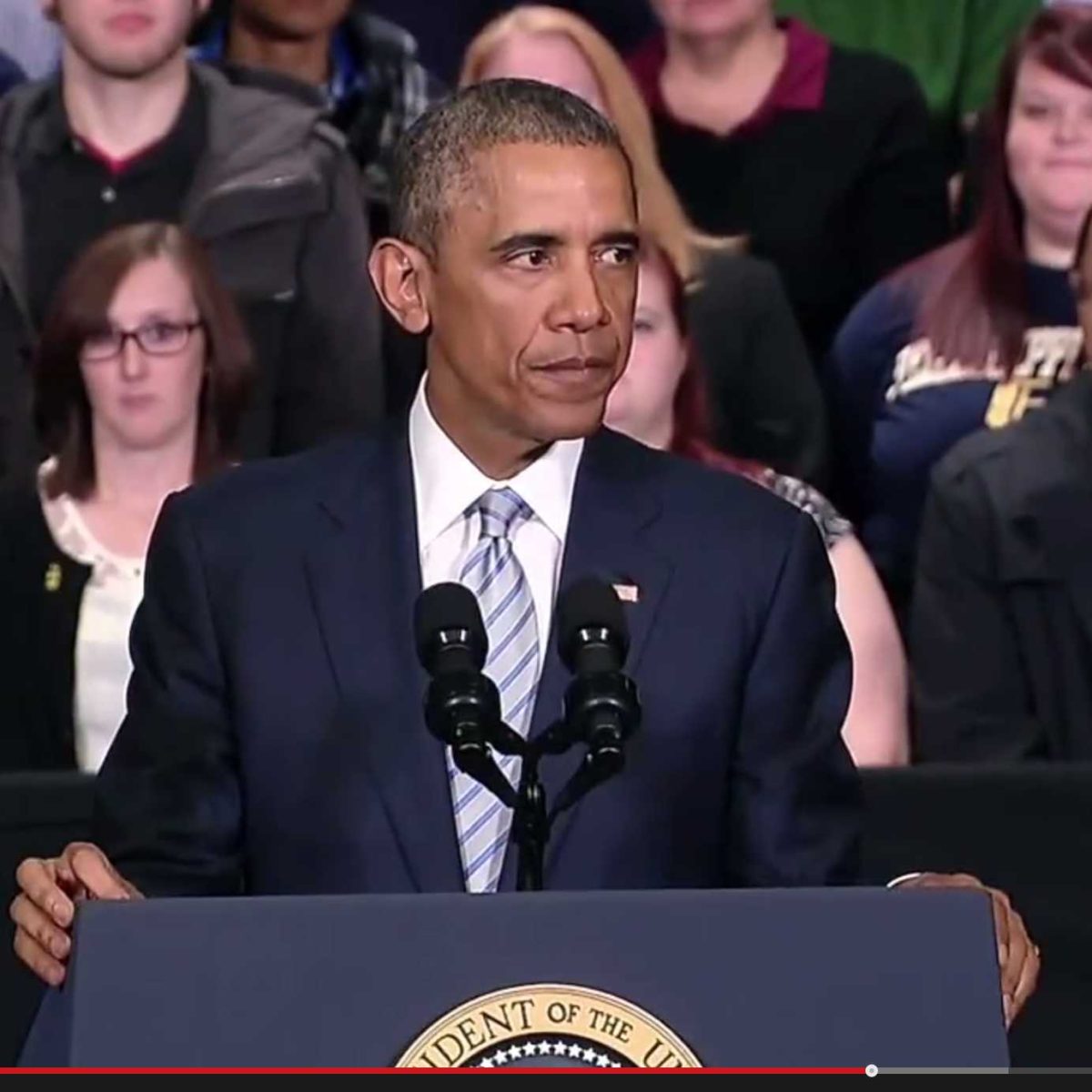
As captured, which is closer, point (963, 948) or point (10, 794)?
point (963, 948)

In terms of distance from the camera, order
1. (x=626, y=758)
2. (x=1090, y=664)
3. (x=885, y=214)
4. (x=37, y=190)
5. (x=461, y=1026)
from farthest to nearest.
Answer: (x=885, y=214) → (x=37, y=190) → (x=1090, y=664) → (x=626, y=758) → (x=461, y=1026)

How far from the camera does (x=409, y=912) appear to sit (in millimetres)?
1929

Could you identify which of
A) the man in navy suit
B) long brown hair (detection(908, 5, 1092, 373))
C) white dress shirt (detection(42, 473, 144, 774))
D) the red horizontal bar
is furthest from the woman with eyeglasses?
the red horizontal bar

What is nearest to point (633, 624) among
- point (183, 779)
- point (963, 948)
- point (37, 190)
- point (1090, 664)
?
point (183, 779)

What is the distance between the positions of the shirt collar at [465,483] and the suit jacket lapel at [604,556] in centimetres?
2

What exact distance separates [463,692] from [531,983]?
0.68ft

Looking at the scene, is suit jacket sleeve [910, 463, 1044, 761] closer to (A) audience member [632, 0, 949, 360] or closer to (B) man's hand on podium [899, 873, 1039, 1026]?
(A) audience member [632, 0, 949, 360]

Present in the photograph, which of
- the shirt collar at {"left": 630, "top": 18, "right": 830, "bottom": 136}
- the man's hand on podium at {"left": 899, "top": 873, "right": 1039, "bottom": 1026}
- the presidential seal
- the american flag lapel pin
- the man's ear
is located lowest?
the presidential seal

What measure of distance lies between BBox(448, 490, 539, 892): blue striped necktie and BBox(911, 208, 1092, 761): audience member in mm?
1414

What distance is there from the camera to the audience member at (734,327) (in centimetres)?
444

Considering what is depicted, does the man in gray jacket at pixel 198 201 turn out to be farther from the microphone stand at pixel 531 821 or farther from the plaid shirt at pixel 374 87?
the microphone stand at pixel 531 821

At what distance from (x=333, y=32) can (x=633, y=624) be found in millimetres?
2524

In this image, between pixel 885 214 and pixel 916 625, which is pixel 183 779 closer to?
pixel 916 625

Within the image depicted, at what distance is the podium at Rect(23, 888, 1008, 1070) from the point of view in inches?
75.0
